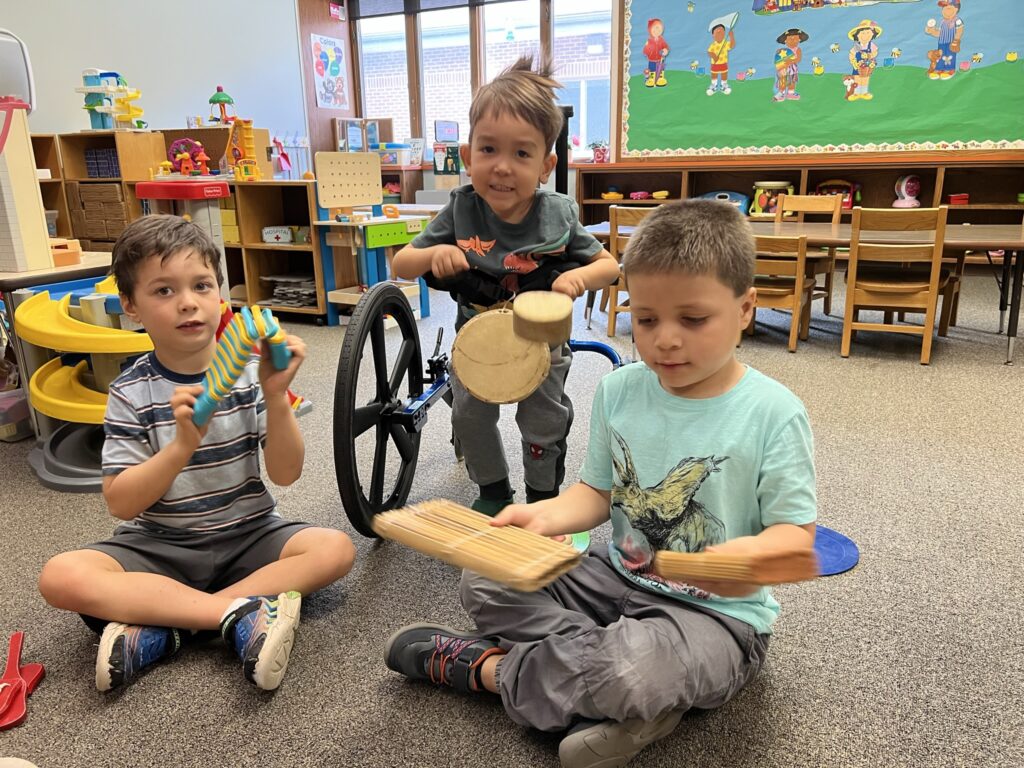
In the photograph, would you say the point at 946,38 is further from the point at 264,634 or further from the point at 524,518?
the point at 264,634

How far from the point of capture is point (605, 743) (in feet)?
3.00

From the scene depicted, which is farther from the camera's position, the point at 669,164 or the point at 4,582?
the point at 669,164

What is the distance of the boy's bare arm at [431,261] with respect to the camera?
4.40 feet

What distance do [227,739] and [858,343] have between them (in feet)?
11.0

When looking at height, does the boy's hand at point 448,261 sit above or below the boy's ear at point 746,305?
above

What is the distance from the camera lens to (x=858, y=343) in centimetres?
352

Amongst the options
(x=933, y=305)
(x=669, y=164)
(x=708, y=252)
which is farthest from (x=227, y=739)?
(x=669, y=164)

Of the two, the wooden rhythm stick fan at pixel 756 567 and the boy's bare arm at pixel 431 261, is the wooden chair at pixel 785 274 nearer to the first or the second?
the boy's bare arm at pixel 431 261

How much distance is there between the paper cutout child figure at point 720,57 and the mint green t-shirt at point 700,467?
17.2 ft

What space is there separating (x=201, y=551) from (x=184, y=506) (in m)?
0.09

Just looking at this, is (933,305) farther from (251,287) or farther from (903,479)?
(251,287)

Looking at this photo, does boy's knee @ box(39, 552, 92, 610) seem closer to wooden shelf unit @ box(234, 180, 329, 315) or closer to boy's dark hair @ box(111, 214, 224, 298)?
boy's dark hair @ box(111, 214, 224, 298)

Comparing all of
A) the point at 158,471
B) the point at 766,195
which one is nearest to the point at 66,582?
the point at 158,471

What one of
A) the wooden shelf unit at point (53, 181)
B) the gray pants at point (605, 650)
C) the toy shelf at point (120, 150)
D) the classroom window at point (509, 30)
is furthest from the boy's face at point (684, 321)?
the classroom window at point (509, 30)
